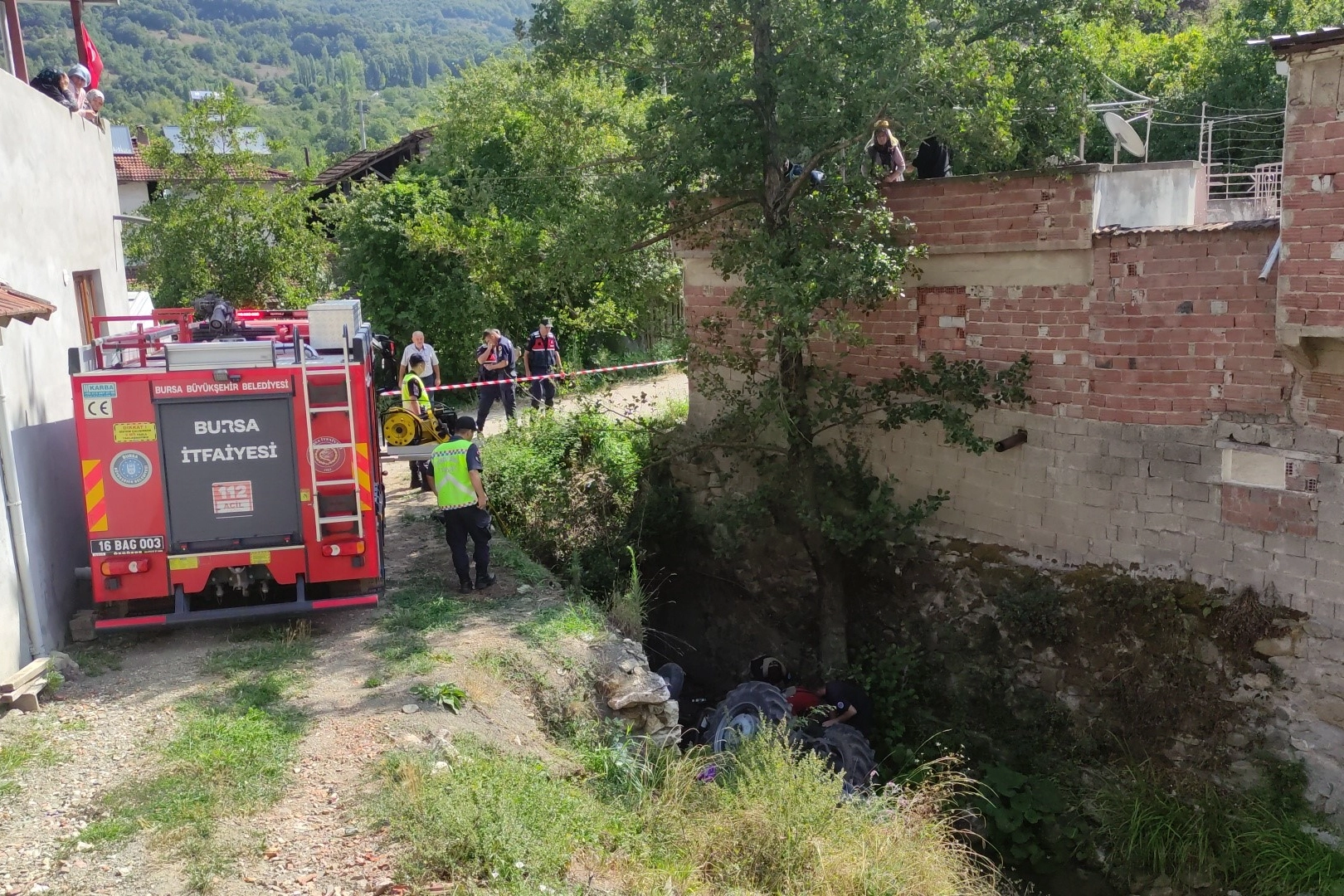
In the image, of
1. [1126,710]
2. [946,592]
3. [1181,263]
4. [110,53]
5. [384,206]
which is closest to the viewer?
[1181,263]

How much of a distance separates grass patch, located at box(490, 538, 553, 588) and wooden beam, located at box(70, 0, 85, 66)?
728cm

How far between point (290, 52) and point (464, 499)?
172 metres

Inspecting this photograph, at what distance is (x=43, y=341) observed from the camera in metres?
8.95

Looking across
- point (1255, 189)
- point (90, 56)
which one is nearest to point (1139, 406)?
point (1255, 189)

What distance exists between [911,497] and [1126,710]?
2815 millimetres

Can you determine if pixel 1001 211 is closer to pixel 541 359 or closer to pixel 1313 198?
pixel 1313 198

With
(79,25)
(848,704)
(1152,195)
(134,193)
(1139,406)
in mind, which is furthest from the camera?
(134,193)

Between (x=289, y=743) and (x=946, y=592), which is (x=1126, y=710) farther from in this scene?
(x=289, y=743)

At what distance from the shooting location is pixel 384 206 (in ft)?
71.2

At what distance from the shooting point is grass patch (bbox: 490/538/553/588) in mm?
10031

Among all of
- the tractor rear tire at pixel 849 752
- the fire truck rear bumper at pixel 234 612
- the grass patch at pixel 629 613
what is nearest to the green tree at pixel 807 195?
the grass patch at pixel 629 613

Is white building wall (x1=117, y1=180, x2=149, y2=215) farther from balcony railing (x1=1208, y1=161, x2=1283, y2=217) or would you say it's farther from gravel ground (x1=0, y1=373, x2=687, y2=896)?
gravel ground (x1=0, y1=373, x2=687, y2=896)

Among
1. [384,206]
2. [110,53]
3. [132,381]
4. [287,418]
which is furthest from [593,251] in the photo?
[110,53]

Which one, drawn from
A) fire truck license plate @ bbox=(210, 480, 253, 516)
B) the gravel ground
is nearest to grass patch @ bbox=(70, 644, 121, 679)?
the gravel ground
